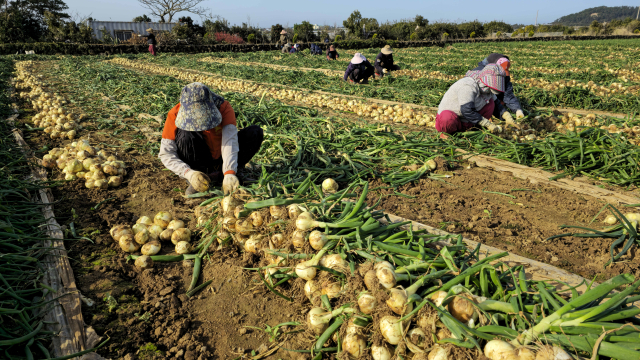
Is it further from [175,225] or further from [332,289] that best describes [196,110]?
[332,289]

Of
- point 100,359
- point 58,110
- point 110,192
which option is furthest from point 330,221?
point 58,110

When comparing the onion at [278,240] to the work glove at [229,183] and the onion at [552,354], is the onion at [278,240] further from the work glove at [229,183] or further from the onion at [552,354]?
the onion at [552,354]

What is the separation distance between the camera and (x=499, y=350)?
1.15 meters

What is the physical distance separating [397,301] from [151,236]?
5.92 ft

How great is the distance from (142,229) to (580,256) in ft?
9.84

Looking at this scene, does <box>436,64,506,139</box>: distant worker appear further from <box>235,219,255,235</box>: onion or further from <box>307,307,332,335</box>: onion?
<box>307,307,332,335</box>: onion

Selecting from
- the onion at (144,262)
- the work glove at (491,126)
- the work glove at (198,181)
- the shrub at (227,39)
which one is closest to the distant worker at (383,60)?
the work glove at (491,126)

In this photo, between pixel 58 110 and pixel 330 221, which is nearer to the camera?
pixel 330 221

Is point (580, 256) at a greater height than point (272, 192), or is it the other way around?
point (272, 192)

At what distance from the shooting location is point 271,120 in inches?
191

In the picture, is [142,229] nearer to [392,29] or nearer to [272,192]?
[272,192]

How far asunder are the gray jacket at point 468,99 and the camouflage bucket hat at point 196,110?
10.2 ft

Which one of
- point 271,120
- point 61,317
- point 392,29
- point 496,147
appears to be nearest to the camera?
point 61,317

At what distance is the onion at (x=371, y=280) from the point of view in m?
1.42
